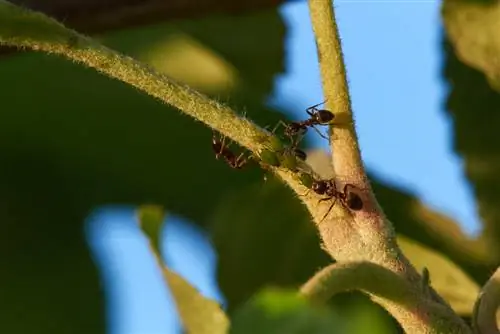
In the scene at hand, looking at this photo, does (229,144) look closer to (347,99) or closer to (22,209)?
(347,99)

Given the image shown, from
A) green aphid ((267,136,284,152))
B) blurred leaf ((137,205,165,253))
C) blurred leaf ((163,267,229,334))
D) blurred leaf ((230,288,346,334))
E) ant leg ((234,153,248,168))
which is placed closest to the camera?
blurred leaf ((230,288,346,334))

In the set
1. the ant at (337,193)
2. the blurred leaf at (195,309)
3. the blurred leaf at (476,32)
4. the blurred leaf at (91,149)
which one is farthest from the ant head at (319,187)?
the blurred leaf at (91,149)

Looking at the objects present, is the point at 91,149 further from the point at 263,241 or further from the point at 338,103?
the point at 338,103

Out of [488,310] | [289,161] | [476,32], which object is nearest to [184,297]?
[289,161]

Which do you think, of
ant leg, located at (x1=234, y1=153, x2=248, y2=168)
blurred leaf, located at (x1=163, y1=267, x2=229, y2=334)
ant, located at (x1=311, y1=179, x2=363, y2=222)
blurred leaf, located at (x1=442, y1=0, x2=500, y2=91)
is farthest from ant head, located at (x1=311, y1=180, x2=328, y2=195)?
blurred leaf, located at (x1=442, y1=0, x2=500, y2=91)

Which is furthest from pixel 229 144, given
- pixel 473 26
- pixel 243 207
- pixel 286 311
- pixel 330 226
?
pixel 286 311

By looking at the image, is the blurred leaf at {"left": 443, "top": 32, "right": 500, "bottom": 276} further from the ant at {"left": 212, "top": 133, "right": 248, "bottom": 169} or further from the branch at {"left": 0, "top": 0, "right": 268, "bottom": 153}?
the branch at {"left": 0, "top": 0, "right": 268, "bottom": 153}
